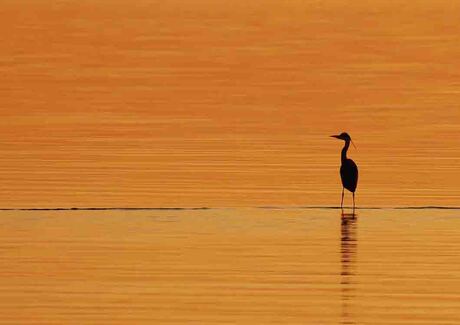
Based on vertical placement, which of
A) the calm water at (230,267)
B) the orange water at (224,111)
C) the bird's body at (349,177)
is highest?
the orange water at (224,111)

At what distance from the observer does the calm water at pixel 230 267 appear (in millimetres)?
16562

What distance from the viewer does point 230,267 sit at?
62.7 ft

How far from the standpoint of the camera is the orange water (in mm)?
27438

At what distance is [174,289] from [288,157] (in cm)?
1423

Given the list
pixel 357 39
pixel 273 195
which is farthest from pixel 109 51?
pixel 273 195

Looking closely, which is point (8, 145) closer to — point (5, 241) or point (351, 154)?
point (351, 154)

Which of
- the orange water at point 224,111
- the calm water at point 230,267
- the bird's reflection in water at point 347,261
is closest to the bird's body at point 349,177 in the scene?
the orange water at point 224,111

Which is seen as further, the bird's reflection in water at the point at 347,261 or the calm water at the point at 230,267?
the bird's reflection in water at the point at 347,261

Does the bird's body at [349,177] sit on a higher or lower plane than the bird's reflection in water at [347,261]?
higher

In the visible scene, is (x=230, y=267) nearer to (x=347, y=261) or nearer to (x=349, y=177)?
(x=347, y=261)

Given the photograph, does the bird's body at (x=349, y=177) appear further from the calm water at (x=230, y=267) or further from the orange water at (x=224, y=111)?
the calm water at (x=230, y=267)

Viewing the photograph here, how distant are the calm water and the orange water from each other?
213 centimetres

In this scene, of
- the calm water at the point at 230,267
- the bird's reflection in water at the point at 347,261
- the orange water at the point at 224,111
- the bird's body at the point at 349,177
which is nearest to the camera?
the calm water at the point at 230,267

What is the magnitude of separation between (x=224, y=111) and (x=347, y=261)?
21.5 meters
